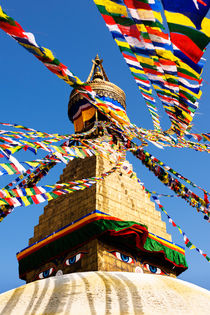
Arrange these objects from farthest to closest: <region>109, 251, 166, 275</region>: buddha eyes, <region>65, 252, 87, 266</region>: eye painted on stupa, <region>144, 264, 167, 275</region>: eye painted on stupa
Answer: <region>144, 264, 167, 275</region>: eye painted on stupa < <region>109, 251, 166, 275</region>: buddha eyes < <region>65, 252, 87, 266</region>: eye painted on stupa

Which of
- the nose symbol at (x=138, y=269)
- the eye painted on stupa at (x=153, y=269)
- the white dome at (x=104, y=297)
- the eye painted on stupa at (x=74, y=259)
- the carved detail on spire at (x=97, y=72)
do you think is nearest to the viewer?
the white dome at (x=104, y=297)

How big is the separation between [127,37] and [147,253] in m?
6.26

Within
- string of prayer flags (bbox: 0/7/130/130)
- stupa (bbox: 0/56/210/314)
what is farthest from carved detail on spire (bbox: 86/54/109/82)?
string of prayer flags (bbox: 0/7/130/130)

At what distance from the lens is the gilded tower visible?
8422mm

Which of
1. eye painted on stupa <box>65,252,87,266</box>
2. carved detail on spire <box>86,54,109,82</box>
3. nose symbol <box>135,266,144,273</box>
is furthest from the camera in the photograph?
carved detail on spire <box>86,54,109,82</box>

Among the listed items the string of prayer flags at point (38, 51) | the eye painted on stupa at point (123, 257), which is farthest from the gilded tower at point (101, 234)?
the string of prayer flags at point (38, 51)

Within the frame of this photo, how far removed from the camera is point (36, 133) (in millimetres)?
6887

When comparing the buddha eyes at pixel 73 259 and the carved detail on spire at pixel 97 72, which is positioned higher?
the carved detail on spire at pixel 97 72

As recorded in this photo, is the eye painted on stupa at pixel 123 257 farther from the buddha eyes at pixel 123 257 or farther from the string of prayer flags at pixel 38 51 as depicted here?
the string of prayer flags at pixel 38 51

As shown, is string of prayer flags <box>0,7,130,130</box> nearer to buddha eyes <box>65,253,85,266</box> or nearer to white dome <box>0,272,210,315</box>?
white dome <box>0,272,210,315</box>

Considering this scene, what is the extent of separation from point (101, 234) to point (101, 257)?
56 cm

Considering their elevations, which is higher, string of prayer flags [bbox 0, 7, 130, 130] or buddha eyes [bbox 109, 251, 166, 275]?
string of prayer flags [bbox 0, 7, 130, 130]

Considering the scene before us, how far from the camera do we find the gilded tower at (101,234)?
842 cm

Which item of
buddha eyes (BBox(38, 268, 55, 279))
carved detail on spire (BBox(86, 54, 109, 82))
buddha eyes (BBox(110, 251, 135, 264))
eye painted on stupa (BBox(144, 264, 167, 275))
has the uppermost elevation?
carved detail on spire (BBox(86, 54, 109, 82))
